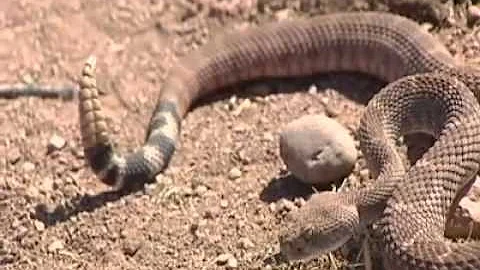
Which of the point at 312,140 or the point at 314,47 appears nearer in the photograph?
the point at 312,140

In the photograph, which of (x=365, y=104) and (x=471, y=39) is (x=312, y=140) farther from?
(x=471, y=39)

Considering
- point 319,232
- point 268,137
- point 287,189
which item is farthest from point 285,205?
point 268,137

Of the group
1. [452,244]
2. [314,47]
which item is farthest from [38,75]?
[452,244]

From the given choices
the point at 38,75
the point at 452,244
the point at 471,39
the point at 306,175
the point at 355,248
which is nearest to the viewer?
the point at 452,244

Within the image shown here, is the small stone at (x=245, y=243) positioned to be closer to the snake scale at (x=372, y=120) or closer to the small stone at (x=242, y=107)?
the snake scale at (x=372, y=120)

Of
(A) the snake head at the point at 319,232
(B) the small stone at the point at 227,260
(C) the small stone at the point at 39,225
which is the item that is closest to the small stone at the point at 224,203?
(B) the small stone at the point at 227,260

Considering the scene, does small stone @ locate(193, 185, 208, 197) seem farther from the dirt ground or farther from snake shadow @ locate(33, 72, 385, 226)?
snake shadow @ locate(33, 72, 385, 226)

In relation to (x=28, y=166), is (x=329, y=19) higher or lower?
higher

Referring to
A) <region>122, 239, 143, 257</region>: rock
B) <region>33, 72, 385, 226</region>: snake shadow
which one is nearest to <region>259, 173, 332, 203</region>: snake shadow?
<region>33, 72, 385, 226</region>: snake shadow
